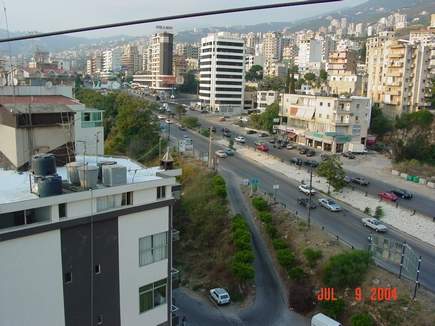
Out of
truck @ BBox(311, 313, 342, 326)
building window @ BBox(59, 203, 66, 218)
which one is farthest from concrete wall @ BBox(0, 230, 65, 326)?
truck @ BBox(311, 313, 342, 326)

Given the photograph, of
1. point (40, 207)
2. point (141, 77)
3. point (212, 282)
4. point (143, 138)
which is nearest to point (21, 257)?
point (40, 207)

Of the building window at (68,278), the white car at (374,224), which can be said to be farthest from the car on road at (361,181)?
the building window at (68,278)

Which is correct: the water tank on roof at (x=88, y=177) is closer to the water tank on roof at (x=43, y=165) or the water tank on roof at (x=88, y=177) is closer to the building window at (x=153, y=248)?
the water tank on roof at (x=43, y=165)

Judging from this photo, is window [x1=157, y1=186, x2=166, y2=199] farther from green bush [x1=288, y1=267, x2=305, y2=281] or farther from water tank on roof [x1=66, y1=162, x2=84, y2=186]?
green bush [x1=288, y1=267, x2=305, y2=281]

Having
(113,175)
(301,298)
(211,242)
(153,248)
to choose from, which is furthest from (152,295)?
(211,242)

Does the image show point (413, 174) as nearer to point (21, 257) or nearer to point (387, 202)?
point (387, 202)
